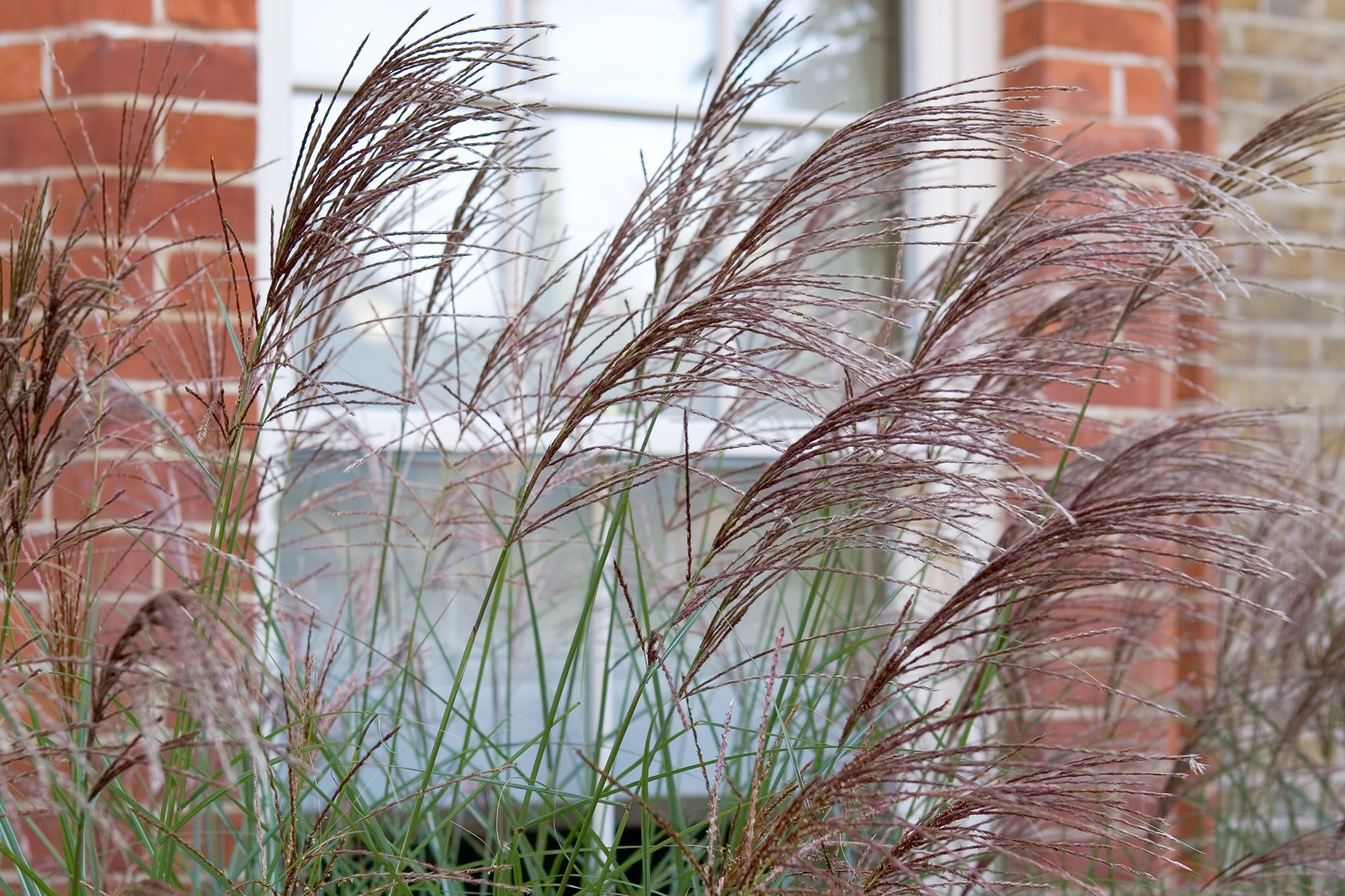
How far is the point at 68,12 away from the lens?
5.36ft

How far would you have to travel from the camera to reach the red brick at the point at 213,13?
1.64 meters

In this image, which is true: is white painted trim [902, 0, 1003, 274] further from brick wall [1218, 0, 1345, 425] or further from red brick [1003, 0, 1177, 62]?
brick wall [1218, 0, 1345, 425]

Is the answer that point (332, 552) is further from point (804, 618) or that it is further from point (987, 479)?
point (987, 479)

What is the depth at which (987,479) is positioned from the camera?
74cm

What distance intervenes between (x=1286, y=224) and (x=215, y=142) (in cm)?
229

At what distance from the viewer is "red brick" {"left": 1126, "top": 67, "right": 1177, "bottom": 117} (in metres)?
1.97

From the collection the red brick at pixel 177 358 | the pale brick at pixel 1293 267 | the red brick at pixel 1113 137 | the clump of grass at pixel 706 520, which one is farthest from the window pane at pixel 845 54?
the pale brick at pixel 1293 267

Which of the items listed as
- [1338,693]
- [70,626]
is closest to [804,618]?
[70,626]

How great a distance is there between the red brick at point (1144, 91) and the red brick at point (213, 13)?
4.54ft

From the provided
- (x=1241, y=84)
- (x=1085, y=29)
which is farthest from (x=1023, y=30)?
(x=1241, y=84)

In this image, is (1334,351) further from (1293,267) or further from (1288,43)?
(1288,43)

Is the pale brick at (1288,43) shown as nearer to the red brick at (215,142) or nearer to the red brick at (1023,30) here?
the red brick at (1023,30)

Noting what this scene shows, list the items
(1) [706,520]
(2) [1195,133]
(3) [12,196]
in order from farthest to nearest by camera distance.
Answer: (2) [1195,133] → (3) [12,196] → (1) [706,520]

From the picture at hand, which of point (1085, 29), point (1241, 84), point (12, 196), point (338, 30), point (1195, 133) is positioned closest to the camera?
point (12, 196)
